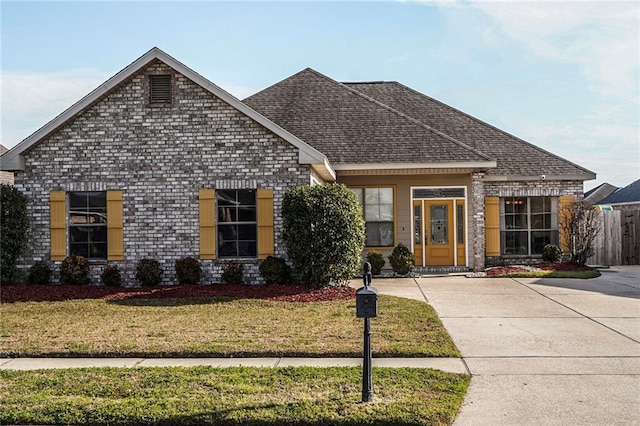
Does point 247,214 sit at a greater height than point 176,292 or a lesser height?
greater

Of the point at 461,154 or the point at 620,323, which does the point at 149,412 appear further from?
the point at 461,154

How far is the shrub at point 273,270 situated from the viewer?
48.4 ft

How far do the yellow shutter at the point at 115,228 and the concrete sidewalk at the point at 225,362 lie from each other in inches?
290

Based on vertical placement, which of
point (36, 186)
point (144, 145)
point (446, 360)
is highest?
point (144, 145)

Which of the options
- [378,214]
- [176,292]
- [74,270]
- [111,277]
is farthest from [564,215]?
[74,270]

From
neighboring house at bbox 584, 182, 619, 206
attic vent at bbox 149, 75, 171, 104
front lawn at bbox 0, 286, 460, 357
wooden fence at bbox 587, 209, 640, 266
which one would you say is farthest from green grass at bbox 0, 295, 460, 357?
neighboring house at bbox 584, 182, 619, 206

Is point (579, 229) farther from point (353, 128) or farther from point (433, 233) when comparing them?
point (353, 128)

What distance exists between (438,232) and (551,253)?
4012mm

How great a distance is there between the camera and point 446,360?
780 centimetres

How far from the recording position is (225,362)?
25.6 ft

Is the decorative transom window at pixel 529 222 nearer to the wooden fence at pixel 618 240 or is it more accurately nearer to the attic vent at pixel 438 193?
the attic vent at pixel 438 193

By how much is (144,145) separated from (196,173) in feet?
4.97

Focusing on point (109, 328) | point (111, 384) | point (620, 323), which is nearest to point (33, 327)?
point (109, 328)

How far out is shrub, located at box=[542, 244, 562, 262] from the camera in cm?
1991
